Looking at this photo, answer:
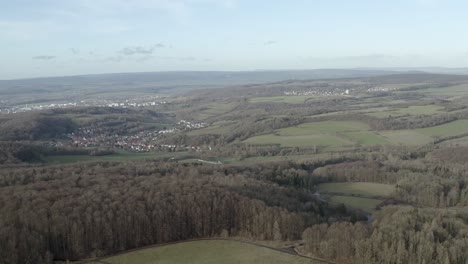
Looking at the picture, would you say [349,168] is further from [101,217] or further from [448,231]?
[101,217]

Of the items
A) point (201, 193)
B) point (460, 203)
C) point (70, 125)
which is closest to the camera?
point (201, 193)

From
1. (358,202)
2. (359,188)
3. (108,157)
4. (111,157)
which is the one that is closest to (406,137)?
(359,188)

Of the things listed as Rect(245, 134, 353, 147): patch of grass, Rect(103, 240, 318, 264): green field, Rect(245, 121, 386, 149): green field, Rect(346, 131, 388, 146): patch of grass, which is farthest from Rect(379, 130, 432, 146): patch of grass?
Rect(103, 240, 318, 264): green field

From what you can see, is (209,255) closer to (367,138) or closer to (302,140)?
(302,140)

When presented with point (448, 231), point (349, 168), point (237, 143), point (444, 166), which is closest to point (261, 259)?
point (448, 231)

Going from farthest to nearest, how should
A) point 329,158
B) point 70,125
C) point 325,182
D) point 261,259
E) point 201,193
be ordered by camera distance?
point 70,125 < point 329,158 < point 325,182 < point 201,193 < point 261,259
